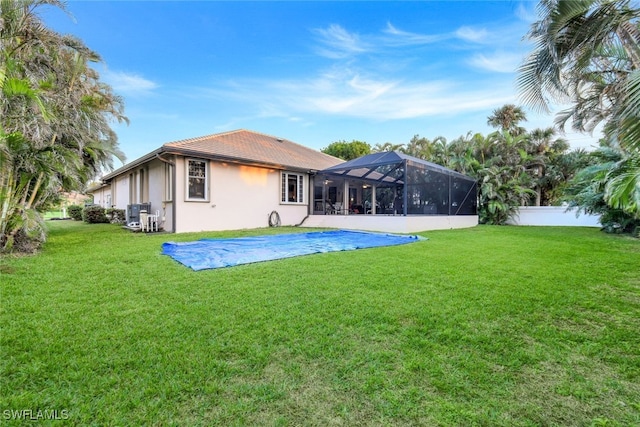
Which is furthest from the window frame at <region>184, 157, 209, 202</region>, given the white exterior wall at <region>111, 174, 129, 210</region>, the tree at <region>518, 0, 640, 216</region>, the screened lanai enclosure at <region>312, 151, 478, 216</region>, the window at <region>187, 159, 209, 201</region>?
the tree at <region>518, 0, 640, 216</region>

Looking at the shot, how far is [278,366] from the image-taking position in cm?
221

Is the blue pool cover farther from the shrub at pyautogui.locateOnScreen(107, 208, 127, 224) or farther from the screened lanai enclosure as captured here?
the shrub at pyautogui.locateOnScreen(107, 208, 127, 224)

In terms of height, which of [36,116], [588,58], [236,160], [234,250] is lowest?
[234,250]

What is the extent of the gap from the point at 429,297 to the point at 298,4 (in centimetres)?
1217

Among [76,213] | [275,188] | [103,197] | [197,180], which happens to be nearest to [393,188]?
[275,188]

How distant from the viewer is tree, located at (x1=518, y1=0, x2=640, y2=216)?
3.61 meters

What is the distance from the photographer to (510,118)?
22234 millimetres

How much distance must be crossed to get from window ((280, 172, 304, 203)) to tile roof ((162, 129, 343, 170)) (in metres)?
0.65

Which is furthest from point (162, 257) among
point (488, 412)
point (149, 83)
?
point (149, 83)

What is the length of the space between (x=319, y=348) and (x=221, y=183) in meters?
10.4

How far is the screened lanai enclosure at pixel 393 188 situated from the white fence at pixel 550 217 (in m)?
3.48

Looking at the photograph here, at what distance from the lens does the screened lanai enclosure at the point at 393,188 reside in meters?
12.3

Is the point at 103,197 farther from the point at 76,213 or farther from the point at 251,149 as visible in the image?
the point at 251,149

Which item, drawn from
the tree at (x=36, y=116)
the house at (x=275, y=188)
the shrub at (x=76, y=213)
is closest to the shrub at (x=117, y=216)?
the house at (x=275, y=188)
